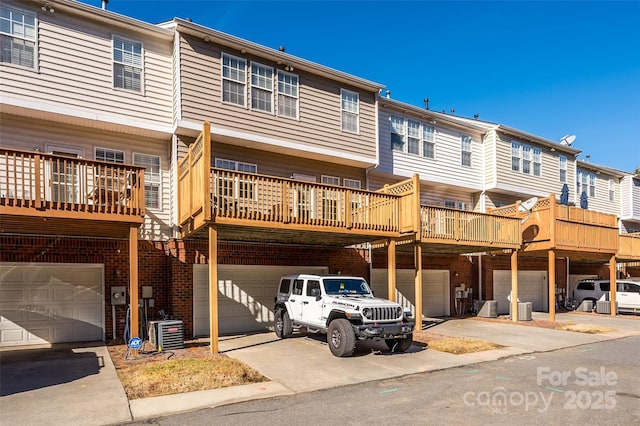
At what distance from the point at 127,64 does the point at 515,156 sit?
18.4m

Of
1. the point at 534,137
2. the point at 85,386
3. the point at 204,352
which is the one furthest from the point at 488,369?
the point at 534,137

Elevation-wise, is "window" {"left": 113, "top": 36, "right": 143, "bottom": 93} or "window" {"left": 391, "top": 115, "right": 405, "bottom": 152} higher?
"window" {"left": 113, "top": 36, "right": 143, "bottom": 93}

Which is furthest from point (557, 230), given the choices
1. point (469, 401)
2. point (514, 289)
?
point (469, 401)

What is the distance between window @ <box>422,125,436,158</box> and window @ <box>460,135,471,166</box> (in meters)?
1.94

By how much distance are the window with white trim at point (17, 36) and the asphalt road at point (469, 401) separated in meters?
10.4

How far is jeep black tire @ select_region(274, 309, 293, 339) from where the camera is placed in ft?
43.8

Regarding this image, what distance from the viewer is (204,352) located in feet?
36.7

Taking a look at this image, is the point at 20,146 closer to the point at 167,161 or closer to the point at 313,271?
the point at 167,161

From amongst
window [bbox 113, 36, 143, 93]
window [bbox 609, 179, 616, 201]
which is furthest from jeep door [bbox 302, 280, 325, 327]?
window [bbox 609, 179, 616, 201]

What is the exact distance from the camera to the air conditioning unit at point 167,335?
11.3m

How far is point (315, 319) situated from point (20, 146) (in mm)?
9088

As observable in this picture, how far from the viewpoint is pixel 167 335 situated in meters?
11.5

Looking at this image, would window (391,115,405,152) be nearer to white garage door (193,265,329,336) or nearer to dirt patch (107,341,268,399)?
white garage door (193,265,329,336)

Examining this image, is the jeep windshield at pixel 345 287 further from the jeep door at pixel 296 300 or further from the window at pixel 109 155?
the window at pixel 109 155
